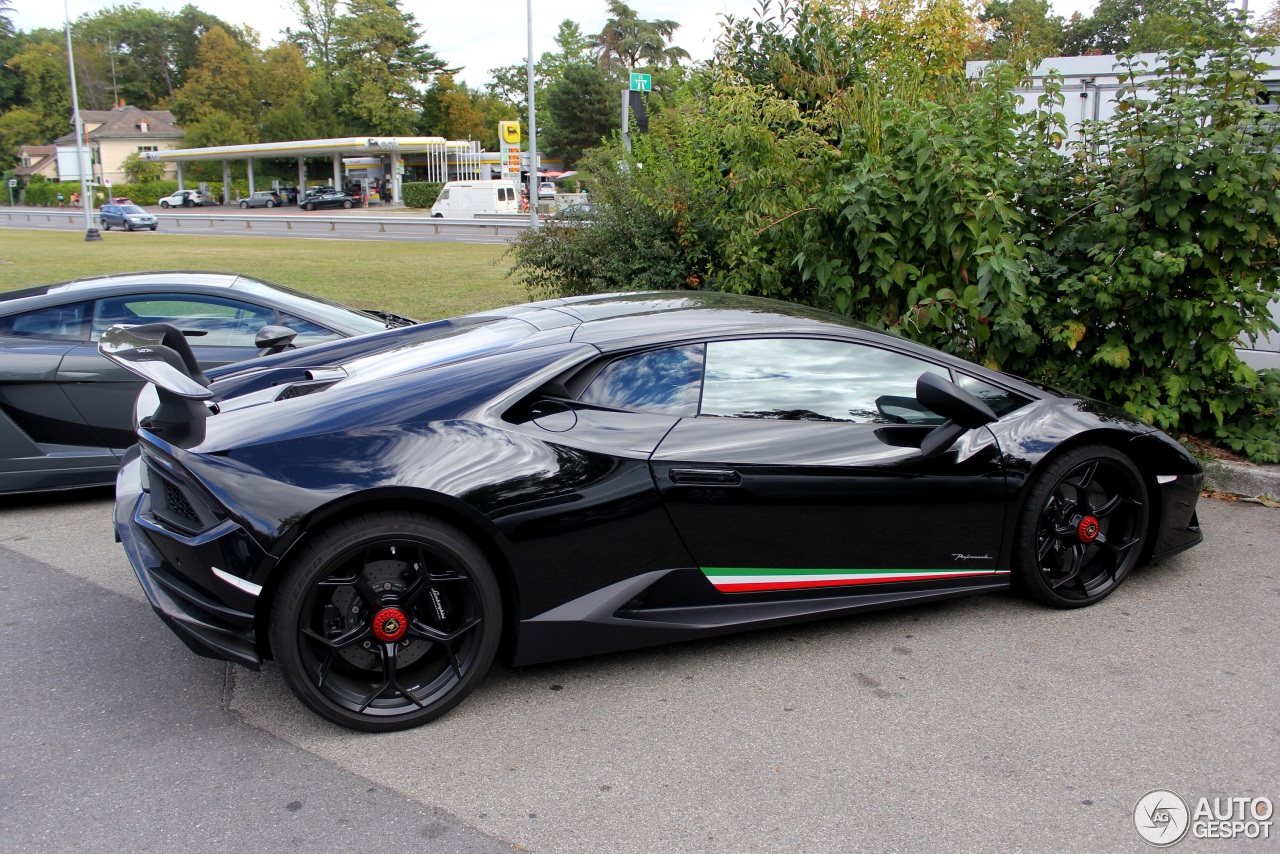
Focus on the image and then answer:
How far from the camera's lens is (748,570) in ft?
11.7

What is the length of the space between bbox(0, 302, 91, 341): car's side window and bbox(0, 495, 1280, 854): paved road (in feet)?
6.90

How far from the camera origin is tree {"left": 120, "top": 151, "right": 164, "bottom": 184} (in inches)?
3241

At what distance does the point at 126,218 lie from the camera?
42781 mm

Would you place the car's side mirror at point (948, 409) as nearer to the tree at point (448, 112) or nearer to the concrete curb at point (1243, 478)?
the concrete curb at point (1243, 478)

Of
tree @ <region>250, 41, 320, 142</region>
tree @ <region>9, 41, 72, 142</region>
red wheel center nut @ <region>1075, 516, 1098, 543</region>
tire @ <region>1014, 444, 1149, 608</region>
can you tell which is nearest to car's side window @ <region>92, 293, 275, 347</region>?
tire @ <region>1014, 444, 1149, 608</region>

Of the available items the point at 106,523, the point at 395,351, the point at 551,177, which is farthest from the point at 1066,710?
the point at 551,177

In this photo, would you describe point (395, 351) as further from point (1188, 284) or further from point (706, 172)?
point (706, 172)

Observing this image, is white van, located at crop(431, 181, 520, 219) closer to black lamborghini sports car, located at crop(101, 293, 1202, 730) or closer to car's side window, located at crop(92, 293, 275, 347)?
car's side window, located at crop(92, 293, 275, 347)

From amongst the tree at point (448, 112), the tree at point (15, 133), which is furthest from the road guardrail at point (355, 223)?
the tree at point (15, 133)

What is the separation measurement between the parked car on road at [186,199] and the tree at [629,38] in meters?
40.5

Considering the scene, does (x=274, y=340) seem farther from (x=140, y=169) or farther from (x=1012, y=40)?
(x=140, y=169)

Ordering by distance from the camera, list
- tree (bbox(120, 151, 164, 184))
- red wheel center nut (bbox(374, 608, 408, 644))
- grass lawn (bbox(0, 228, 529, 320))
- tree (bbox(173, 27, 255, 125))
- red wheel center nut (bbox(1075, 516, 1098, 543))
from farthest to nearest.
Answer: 1. tree (bbox(173, 27, 255, 125))
2. tree (bbox(120, 151, 164, 184))
3. grass lawn (bbox(0, 228, 529, 320))
4. red wheel center nut (bbox(1075, 516, 1098, 543))
5. red wheel center nut (bbox(374, 608, 408, 644))

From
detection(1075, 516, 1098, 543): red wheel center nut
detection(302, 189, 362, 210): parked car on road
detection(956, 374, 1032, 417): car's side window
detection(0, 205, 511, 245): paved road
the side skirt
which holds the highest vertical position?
detection(302, 189, 362, 210): parked car on road

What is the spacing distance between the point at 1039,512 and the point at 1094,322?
2.55 m
